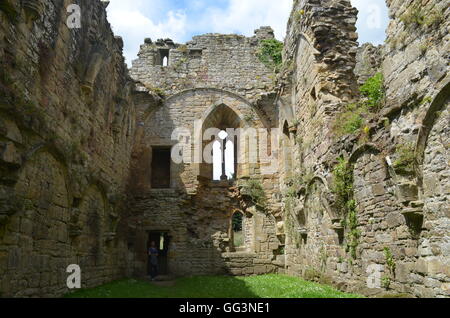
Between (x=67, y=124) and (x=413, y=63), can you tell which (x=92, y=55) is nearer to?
(x=67, y=124)

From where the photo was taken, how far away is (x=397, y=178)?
6.06 metres

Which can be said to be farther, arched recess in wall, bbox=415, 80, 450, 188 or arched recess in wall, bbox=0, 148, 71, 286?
arched recess in wall, bbox=0, 148, 71, 286

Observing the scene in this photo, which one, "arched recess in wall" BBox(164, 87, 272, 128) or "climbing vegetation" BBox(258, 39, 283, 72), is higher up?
"climbing vegetation" BBox(258, 39, 283, 72)

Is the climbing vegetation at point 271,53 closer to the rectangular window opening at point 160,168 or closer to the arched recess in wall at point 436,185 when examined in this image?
the rectangular window opening at point 160,168

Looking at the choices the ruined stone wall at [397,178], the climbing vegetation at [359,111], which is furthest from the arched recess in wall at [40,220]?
the climbing vegetation at [359,111]

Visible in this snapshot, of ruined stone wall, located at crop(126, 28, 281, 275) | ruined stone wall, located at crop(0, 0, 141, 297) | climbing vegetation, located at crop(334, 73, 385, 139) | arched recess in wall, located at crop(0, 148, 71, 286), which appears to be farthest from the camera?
ruined stone wall, located at crop(126, 28, 281, 275)

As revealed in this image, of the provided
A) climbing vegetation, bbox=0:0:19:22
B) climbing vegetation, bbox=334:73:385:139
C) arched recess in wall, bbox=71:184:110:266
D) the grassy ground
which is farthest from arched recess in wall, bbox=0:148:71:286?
climbing vegetation, bbox=334:73:385:139

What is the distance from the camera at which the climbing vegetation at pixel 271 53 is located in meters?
15.4

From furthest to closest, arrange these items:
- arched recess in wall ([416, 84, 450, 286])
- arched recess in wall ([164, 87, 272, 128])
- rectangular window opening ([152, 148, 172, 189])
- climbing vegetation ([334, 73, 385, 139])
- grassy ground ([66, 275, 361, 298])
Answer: rectangular window opening ([152, 148, 172, 189])
arched recess in wall ([164, 87, 272, 128])
climbing vegetation ([334, 73, 385, 139])
grassy ground ([66, 275, 361, 298])
arched recess in wall ([416, 84, 450, 286])

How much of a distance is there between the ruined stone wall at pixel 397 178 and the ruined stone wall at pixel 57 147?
17.9 feet

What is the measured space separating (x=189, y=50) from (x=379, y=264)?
11391 millimetres

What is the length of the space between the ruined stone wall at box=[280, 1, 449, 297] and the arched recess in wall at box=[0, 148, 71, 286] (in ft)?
18.0

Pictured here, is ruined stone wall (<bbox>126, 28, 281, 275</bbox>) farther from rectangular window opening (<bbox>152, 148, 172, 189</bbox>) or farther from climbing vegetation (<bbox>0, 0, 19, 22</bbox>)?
climbing vegetation (<bbox>0, 0, 19, 22</bbox>)

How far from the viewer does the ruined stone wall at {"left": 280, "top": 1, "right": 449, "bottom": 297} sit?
5367mm
